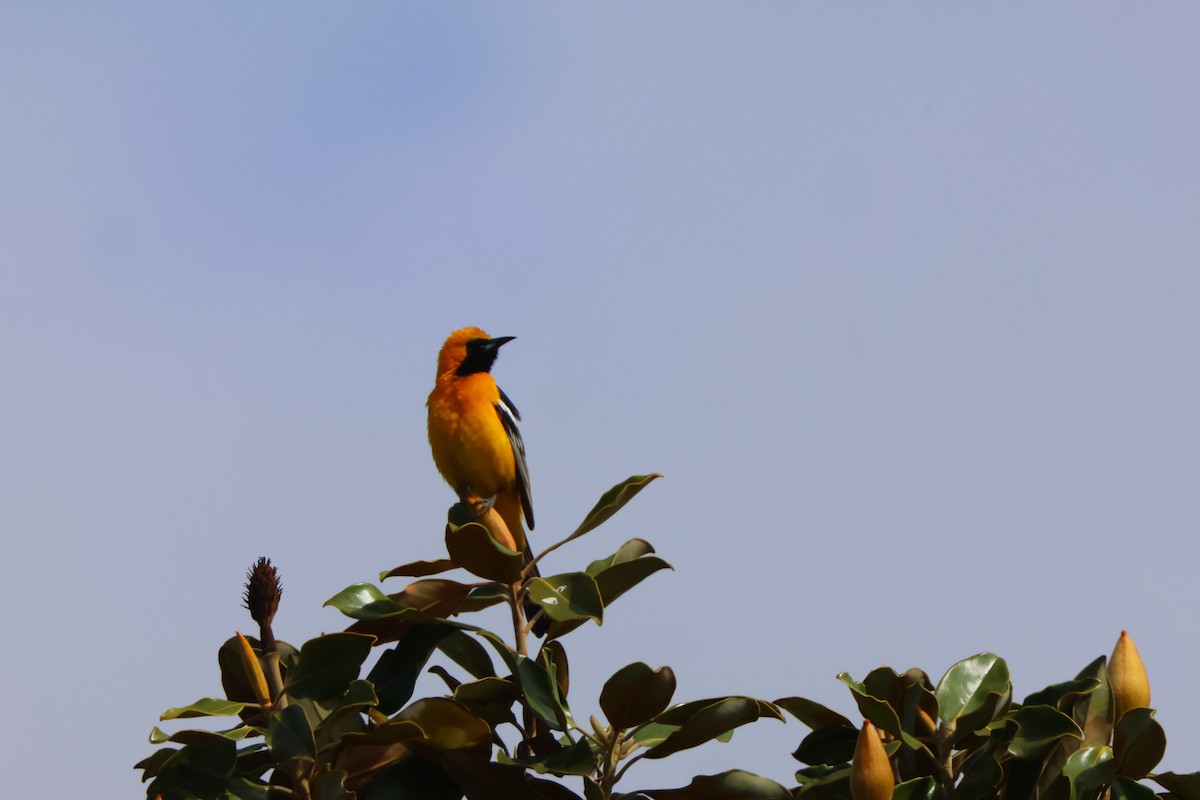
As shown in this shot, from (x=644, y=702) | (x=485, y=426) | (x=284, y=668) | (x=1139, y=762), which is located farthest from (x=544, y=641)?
(x=485, y=426)

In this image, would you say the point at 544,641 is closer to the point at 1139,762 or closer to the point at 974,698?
the point at 974,698

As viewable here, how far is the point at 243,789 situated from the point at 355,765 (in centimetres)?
26

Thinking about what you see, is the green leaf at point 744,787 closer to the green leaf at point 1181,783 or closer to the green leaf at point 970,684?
the green leaf at point 970,684

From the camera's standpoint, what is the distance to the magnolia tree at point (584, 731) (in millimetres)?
2801

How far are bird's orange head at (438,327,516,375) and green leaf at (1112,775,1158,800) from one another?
5369 millimetres

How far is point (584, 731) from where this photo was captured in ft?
9.84

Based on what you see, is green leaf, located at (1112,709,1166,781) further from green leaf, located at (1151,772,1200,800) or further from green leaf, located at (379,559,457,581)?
green leaf, located at (379,559,457,581)

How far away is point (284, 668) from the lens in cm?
314

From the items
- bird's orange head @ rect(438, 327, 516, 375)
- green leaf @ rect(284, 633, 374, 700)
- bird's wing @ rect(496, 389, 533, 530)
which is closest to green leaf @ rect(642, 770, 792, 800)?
green leaf @ rect(284, 633, 374, 700)

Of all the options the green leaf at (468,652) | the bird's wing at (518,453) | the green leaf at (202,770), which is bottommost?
the green leaf at (202,770)

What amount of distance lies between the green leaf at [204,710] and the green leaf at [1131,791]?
200cm

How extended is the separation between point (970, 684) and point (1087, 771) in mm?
310

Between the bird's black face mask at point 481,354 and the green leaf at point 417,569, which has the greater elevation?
the bird's black face mask at point 481,354

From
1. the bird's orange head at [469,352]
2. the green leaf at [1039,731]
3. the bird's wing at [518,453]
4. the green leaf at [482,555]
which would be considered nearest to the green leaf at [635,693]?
the green leaf at [482,555]
